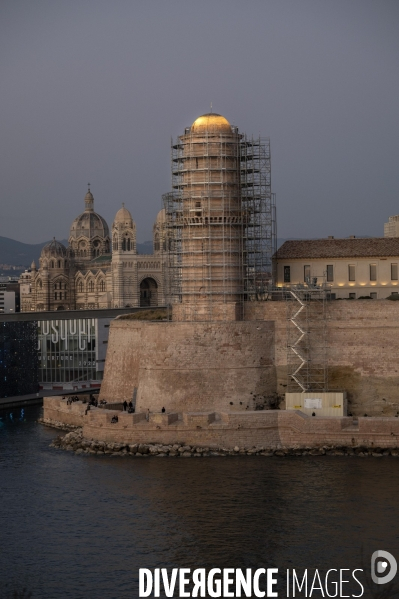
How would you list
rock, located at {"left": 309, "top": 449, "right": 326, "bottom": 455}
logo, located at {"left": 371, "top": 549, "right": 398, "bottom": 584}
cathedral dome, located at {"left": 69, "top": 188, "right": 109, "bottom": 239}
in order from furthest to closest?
cathedral dome, located at {"left": 69, "top": 188, "right": 109, "bottom": 239} → rock, located at {"left": 309, "top": 449, "right": 326, "bottom": 455} → logo, located at {"left": 371, "top": 549, "right": 398, "bottom": 584}

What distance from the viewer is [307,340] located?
3756 cm

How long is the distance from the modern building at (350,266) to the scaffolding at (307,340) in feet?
11.6

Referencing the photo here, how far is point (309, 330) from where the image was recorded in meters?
37.6

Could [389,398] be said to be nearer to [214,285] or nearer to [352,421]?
[352,421]

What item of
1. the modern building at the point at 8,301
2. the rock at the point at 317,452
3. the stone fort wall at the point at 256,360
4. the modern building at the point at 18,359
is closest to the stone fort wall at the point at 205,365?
the stone fort wall at the point at 256,360

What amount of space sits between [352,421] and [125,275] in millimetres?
72048

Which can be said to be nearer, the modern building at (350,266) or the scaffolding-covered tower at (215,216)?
the scaffolding-covered tower at (215,216)

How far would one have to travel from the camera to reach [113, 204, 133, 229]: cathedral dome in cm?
10712

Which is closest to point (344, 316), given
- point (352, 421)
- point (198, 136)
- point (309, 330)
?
point (309, 330)

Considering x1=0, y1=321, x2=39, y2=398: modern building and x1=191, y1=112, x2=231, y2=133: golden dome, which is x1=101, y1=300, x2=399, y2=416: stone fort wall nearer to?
x1=191, y1=112, x2=231, y2=133: golden dome

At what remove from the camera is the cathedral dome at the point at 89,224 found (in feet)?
390

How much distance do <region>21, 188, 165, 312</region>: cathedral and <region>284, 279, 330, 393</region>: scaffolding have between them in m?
61.9

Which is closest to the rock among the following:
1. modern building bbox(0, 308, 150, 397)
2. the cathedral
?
modern building bbox(0, 308, 150, 397)

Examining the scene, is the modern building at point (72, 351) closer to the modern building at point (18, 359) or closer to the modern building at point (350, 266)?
the modern building at point (18, 359)
